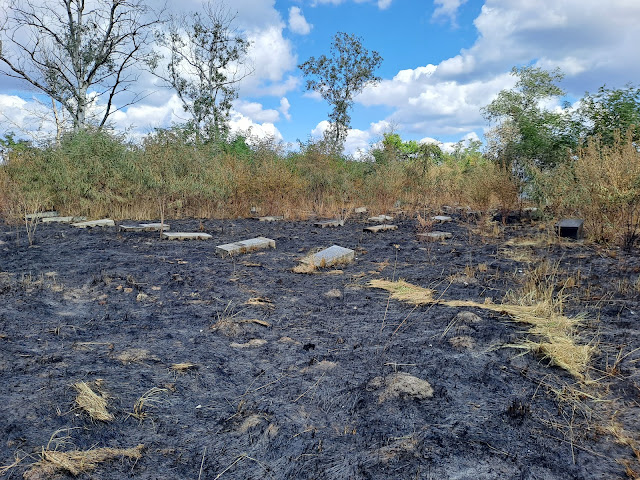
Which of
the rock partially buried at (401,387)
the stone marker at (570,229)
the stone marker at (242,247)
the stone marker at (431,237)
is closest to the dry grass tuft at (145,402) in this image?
the rock partially buried at (401,387)

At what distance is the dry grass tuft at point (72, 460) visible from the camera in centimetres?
170

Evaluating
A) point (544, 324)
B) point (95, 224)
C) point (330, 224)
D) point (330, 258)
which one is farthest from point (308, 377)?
point (95, 224)

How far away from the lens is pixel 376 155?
16578 mm

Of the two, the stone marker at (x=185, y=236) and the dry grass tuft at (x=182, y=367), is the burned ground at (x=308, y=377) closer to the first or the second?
the dry grass tuft at (x=182, y=367)

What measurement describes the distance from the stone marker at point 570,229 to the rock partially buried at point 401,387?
5647 mm

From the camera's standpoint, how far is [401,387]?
7.73ft

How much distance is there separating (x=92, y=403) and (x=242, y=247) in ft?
14.4

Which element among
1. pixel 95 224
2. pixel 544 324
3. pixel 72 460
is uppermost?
pixel 95 224

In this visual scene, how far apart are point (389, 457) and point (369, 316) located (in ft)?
6.23

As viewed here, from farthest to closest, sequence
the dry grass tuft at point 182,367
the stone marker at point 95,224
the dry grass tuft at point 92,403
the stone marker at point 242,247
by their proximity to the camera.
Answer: the stone marker at point 95,224
the stone marker at point 242,247
the dry grass tuft at point 182,367
the dry grass tuft at point 92,403

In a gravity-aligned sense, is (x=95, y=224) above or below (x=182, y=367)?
above

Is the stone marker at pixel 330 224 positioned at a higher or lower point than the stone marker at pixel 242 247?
higher

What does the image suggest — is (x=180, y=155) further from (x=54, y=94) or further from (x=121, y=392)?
(x=54, y=94)

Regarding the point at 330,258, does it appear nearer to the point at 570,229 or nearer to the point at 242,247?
A: the point at 242,247
